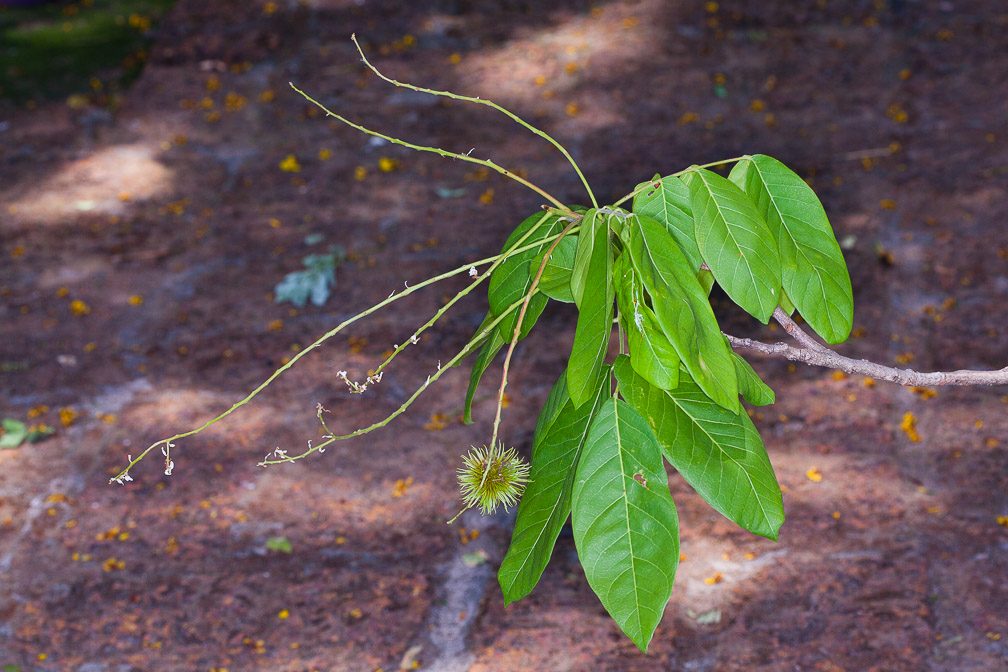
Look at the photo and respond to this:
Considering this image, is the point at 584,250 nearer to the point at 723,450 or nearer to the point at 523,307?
the point at 523,307

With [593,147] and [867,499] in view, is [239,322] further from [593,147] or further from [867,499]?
[867,499]

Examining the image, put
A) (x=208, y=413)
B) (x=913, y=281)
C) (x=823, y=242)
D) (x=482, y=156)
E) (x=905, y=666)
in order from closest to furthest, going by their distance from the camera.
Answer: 1. (x=823, y=242)
2. (x=905, y=666)
3. (x=208, y=413)
4. (x=913, y=281)
5. (x=482, y=156)

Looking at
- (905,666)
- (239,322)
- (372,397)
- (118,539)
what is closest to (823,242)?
(905,666)

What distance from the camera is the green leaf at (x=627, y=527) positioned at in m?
0.95

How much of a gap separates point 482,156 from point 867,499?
100 inches

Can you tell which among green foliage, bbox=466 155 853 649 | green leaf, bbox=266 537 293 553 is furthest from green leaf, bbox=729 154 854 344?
green leaf, bbox=266 537 293 553

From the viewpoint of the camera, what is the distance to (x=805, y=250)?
102 centimetres

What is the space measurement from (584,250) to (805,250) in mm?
312

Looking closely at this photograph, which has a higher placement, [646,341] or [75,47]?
[646,341]

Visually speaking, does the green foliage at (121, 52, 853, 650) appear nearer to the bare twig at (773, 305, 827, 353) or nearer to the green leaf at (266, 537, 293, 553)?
the bare twig at (773, 305, 827, 353)

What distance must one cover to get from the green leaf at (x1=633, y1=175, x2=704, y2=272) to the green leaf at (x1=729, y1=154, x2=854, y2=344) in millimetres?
117

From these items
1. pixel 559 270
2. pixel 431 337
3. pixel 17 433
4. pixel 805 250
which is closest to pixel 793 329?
pixel 805 250

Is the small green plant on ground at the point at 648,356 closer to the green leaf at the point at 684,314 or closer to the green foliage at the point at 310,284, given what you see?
the green leaf at the point at 684,314

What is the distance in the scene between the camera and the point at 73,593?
213 cm
